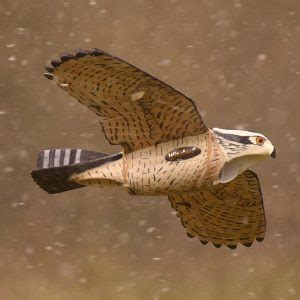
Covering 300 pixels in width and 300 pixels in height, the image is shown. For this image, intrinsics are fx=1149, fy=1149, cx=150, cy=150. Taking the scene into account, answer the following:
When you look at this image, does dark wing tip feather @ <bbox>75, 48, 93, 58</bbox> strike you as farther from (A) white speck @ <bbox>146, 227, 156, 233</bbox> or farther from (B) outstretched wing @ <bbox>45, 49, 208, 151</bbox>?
(A) white speck @ <bbox>146, 227, 156, 233</bbox>

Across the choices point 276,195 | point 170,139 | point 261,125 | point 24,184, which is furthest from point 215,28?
point 170,139

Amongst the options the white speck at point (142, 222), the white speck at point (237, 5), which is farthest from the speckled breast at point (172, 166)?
the white speck at point (237, 5)

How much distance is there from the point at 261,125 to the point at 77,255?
0.92 metres

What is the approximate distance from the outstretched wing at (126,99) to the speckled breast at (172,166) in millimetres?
23

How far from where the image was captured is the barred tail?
2.72 meters

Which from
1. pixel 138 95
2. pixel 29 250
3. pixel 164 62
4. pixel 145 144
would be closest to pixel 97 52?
pixel 138 95

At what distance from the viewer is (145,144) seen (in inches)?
106

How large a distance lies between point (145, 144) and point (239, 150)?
222mm

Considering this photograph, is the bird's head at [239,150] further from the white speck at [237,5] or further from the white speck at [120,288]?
the white speck at [237,5]

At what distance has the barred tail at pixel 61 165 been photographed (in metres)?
2.72

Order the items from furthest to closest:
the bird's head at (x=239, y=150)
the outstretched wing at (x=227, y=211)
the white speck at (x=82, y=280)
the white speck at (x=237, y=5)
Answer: the white speck at (x=237, y=5), the white speck at (x=82, y=280), the outstretched wing at (x=227, y=211), the bird's head at (x=239, y=150)

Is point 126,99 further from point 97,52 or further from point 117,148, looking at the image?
point 117,148

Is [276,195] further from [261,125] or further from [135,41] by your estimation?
[135,41]

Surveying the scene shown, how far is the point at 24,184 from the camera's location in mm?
4855
